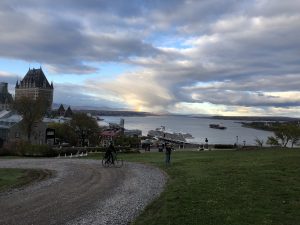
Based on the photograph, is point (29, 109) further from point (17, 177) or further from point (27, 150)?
point (17, 177)

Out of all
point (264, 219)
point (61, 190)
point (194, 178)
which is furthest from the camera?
point (194, 178)

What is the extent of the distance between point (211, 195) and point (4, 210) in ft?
27.8

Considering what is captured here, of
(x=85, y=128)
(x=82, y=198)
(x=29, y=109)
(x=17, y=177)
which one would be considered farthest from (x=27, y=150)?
(x=85, y=128)

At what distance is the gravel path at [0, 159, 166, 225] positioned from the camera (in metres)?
16.1

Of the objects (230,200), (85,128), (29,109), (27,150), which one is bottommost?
(230,200)

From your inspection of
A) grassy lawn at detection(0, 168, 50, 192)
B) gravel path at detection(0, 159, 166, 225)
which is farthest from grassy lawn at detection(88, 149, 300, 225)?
grassy lawn at detection(0, 168, 50, 192)

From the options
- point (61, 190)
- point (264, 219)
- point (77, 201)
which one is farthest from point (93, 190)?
point (264, 219)

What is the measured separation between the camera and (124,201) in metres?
19.6

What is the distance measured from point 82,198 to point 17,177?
9.31 meters

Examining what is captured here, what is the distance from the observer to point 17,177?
1101 inches

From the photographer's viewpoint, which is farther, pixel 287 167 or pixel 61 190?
pixel 287 167

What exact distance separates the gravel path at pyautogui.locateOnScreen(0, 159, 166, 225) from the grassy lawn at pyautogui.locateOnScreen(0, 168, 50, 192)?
2.62 feet

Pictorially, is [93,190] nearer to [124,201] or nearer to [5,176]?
[124,201]

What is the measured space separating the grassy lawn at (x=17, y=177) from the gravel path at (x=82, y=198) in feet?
2.62
